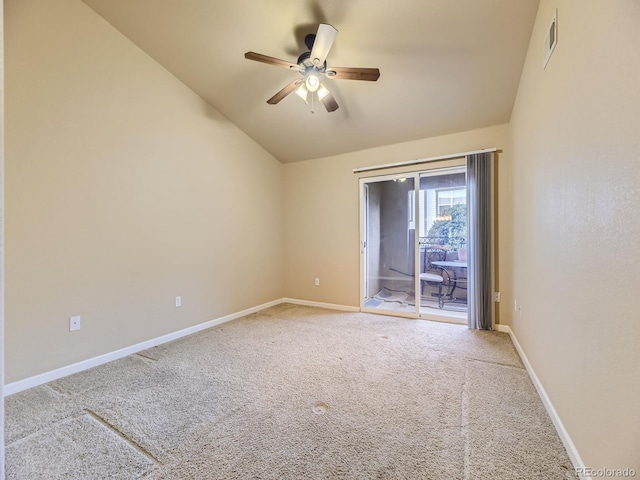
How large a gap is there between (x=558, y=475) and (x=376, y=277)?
3.13 m

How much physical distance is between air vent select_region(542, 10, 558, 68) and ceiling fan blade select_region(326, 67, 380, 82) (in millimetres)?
1076

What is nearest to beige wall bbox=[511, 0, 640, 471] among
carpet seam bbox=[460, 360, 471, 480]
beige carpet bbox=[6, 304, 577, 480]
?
beige carpet bbox=[6, 304, 577, 480]

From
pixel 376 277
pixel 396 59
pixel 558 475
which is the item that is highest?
pixel 396 59

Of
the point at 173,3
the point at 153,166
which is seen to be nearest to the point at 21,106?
the point at 153,166

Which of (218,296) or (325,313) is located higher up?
(218,296)

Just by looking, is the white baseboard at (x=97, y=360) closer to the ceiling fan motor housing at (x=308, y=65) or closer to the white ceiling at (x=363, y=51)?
the white ceiling at (x=363, y=51)

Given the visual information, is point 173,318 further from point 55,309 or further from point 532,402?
point 532,402

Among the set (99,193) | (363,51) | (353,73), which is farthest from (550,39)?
(99,193)

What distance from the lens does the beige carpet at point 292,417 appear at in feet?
4.55

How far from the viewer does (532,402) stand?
1.87 metres

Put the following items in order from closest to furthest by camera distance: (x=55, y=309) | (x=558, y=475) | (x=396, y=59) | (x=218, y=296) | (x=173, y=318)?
(x=558, y=475) < (x=55, y=309) < (x=396, y=59) < (x=173, y=318) < (x=218, y=296)

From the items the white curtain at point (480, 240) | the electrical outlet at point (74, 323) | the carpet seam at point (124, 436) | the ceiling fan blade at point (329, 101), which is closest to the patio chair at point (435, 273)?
the white curtain at point (480, 240)

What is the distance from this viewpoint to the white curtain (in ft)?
10.7

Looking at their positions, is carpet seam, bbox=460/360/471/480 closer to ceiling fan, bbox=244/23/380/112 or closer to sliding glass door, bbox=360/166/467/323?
sliding glass door, bbox=360/166/467/323
